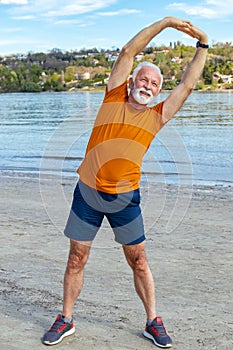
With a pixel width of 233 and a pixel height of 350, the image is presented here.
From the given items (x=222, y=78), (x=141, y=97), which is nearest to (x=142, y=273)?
(x=141, y=97)

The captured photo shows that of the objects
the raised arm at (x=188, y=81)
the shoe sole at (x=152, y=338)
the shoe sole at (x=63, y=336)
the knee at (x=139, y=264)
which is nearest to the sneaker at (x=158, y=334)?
the shoe sole at (x=152, y=338)

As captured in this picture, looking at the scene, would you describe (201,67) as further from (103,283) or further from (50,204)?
(50,204)

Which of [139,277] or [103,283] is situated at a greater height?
[139,277]

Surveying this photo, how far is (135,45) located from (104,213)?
1.28 m

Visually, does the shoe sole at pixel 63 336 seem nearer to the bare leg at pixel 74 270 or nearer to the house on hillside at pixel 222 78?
the bare leg at pixel 74 270

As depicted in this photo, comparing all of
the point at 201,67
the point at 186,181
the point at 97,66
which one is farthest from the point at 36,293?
the point at 97,66

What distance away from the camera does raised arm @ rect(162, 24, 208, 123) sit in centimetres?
423

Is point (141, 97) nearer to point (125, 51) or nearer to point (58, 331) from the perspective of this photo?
point (125, 51)

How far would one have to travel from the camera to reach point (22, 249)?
24.1 feet

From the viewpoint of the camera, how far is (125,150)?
414cm

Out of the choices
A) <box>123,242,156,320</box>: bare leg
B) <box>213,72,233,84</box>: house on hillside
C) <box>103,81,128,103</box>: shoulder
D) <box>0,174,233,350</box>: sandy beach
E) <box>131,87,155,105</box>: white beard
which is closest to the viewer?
<box>131,87,155,105</box>: white beard

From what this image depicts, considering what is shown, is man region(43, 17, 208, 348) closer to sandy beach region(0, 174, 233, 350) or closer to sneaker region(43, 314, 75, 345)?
sneaker region(43, 314, 75, 345)

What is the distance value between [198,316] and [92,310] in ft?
3.09

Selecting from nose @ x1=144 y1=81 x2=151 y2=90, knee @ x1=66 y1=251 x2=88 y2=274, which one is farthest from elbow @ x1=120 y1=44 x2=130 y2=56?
knee @ x1=66 y1=251 x2=88 y2=274
